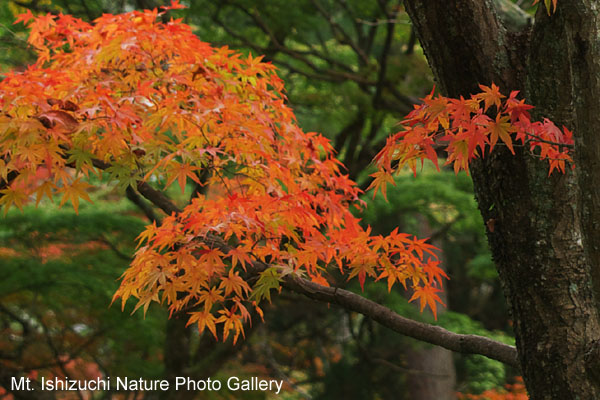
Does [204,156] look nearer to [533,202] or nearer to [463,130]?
[463,130]

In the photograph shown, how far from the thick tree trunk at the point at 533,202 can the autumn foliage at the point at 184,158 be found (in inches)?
14.8

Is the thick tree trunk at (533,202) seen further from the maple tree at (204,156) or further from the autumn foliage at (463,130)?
the autumn foliage at (463,130)

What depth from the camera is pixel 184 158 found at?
2410 mm

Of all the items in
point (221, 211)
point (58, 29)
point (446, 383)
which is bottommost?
point (446, 383)

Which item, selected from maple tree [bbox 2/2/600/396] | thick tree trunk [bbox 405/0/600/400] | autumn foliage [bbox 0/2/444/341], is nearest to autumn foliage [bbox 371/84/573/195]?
maple tree [bbox 2/2/600/396]

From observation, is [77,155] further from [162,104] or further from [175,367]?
[175,367]

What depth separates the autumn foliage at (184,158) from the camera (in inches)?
93.5

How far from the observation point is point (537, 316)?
2244 mm

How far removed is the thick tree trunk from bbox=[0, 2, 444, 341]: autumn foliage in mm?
376

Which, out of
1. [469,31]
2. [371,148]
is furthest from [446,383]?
[469,31]

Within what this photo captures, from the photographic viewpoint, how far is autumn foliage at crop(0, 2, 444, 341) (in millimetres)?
2375

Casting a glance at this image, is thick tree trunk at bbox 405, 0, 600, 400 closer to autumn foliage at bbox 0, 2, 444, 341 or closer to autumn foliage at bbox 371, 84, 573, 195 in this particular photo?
autumn foliage at bbox 371, 84, 573, 195

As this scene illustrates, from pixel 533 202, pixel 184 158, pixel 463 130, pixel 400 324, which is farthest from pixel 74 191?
pixel 533 202

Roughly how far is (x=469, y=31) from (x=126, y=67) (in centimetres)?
177
